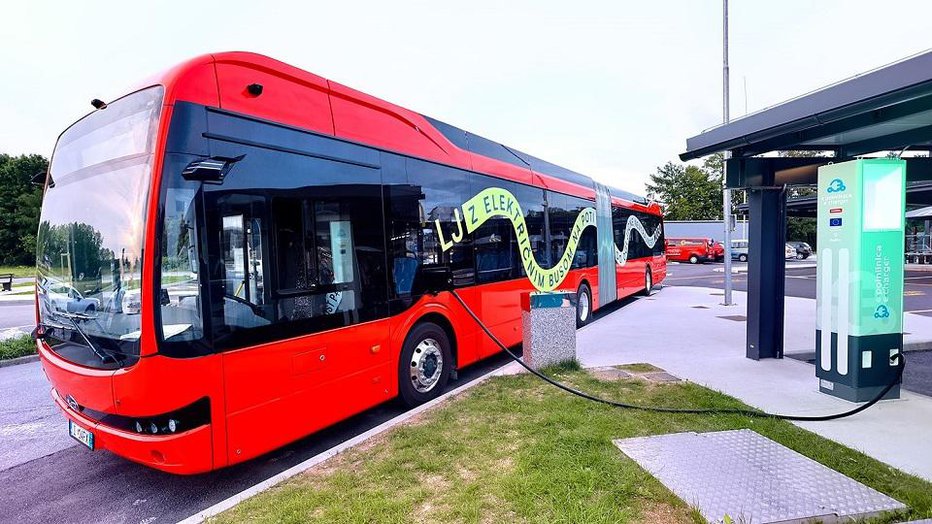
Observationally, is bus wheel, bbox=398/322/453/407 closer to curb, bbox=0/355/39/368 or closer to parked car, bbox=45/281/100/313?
parked car, bbox=45/281/100/313

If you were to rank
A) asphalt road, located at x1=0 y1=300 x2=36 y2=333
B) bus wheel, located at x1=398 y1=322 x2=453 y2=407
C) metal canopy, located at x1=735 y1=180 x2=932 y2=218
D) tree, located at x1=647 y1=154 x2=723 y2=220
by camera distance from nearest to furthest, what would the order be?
bus wheel, located at x1=398 y1=322 x2=453 y2=407 → asphalt road, located at x1=0 y1=300 x2=36 y2=333 → metal canopy, located at x1=735 y1=180 x2=932 y2=218 → tree, located at x1=647 y1=154 x2=723 y2=220

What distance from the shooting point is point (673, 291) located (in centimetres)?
1744

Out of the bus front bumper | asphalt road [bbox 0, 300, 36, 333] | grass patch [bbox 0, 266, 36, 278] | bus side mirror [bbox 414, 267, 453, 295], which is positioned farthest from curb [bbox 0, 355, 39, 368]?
grass patch [bbox 0, 266, 36, 278]

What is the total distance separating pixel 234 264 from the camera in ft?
11.3

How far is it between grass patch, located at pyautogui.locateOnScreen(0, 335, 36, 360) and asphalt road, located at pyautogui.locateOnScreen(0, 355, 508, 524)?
4181 mm

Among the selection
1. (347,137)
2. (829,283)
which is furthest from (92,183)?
(829,283)

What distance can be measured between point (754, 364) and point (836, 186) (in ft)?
9.09

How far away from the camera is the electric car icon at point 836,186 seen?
4945mm

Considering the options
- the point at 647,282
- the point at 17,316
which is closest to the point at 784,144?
the point at 647,282

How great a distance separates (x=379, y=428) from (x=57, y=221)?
10.7 feet

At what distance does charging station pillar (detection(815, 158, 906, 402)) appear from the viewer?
480cm

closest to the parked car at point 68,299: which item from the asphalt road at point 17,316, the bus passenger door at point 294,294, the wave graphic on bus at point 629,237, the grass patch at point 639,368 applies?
the bus passenger door at point 294,294

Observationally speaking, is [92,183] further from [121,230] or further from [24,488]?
[24,488]

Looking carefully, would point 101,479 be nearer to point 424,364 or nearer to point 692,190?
point 424,364
